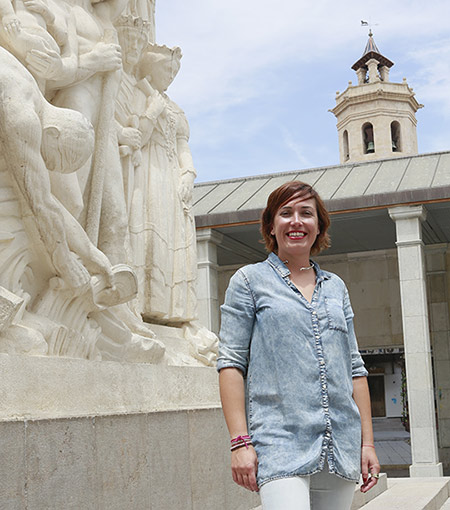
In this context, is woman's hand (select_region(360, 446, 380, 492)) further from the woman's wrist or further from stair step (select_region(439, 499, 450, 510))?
stair step (select_region(439, 499, 450, 510))

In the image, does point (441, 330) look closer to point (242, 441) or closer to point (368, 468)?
point (368, 468)

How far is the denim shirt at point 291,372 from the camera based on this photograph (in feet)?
7.57

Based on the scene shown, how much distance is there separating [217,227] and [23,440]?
1103 centimetres

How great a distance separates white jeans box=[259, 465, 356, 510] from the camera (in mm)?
2213

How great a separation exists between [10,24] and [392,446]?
17.9m

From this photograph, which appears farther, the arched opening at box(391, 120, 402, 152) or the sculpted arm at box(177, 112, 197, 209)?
the arched opening at box(391, 120, 402, 152)

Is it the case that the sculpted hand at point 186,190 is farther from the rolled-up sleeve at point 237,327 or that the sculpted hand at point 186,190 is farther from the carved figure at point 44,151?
the rolled-up sleeve at point 237,327

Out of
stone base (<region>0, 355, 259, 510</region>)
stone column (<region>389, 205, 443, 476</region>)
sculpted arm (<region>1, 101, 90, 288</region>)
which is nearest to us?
stone base (<region>0, 355, 259, 510</region>)

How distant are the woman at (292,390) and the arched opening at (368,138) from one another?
59.4m

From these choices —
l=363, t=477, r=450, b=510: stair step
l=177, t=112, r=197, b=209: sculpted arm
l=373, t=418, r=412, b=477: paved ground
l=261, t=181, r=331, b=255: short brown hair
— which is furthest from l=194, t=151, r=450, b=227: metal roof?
l=261, t=181, r=331, b=255: short brown hair

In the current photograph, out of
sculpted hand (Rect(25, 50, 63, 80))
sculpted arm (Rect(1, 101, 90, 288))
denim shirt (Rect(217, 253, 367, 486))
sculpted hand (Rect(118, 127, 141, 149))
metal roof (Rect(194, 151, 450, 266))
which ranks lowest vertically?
denim shirt (Rect(217, 253, 367, 486))

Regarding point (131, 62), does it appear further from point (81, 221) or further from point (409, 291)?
point (409, 291)

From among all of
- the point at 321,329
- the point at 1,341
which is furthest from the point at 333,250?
the point at 321,329

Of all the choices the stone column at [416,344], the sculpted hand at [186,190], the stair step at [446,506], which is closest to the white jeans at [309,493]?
the sculpted hand at [186,190]
